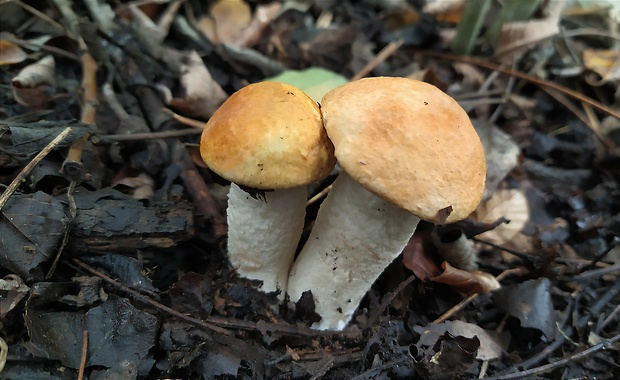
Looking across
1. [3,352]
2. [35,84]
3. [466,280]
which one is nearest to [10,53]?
[35,84]

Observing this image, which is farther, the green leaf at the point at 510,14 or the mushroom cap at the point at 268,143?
the green leaf at the point at 510,14

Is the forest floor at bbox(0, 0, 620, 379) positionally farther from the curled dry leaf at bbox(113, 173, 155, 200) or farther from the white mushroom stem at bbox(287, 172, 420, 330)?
the white mushroom stem at bbox(287, 172, 420, 330)

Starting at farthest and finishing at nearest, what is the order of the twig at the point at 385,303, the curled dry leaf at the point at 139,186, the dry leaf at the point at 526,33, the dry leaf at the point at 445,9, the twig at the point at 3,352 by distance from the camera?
the dry leaf at the point at 445,9 → the dry leaf at the point at 526,33 → the curled dry leaf at the point at 139,186 → the twig at the point at 385,303 → the twig at the point at 3,352

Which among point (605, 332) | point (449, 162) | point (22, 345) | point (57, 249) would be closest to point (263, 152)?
point (449, 162)

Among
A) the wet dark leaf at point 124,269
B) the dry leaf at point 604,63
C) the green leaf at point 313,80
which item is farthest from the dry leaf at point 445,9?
the wet dark leaf at point 124,269

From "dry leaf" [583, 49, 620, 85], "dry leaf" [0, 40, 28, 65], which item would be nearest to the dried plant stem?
"dry leaf" [0, 40, 28, 65]

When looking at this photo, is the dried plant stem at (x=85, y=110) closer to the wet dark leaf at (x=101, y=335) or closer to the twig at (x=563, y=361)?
the wet dark leaf at (x=101, y=335)

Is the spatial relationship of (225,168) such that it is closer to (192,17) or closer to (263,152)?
(263,152)
